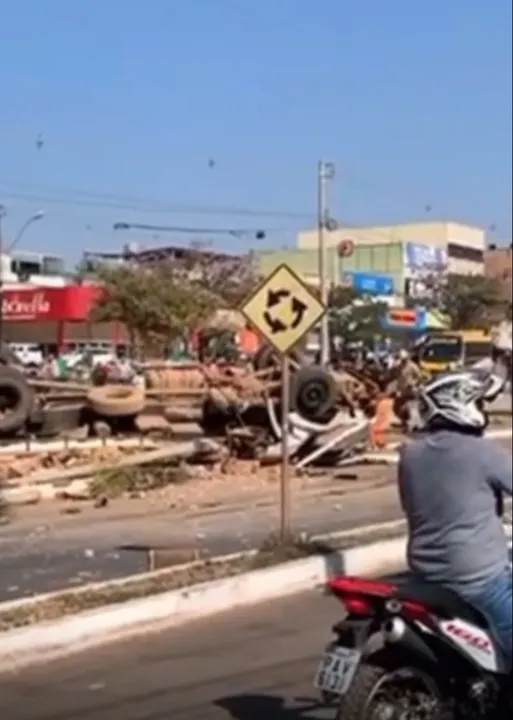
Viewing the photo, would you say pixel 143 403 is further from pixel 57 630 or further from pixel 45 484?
pixel 57 630

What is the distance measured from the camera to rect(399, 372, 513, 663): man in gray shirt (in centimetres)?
621

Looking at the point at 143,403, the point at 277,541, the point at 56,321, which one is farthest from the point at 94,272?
the point at 277,541

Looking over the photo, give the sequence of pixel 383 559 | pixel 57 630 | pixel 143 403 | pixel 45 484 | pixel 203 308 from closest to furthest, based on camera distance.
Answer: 1. pixel 57 630
2. pixel 383 559
3. pixel 45 484
4. pixel 143 403
5. pixel 203 308

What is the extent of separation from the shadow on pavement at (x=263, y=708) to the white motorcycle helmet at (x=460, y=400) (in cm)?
220

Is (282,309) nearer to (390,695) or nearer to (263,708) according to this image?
(263,708)

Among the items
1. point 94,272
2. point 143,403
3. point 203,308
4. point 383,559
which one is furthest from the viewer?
point 94,272

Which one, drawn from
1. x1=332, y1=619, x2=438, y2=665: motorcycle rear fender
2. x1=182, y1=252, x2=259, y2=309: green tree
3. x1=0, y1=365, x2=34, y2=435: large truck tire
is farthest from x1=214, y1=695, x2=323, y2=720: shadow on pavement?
x1=182, y1=252, x2=259, y2=309: green tree

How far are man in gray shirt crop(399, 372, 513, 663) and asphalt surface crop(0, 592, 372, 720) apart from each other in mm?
1715

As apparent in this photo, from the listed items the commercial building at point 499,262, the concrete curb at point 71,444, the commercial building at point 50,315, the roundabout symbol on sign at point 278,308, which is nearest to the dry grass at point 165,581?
the roundabout symbol on sign at point 278,308

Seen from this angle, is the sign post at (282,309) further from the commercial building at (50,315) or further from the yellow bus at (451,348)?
the commercial building at (50,315)

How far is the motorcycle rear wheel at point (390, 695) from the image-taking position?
612 centimetres

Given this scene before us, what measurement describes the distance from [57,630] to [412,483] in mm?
4146

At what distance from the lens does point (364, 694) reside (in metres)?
6.12

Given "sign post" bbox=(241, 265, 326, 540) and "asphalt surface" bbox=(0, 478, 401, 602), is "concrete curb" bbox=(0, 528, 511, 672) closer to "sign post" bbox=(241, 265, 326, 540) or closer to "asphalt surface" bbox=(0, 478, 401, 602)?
"asphalt surface" bbox=(0, 478, 401, 602)
